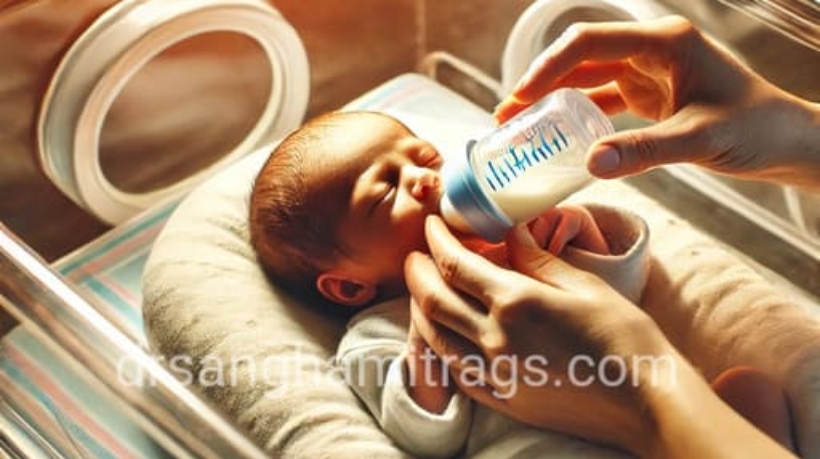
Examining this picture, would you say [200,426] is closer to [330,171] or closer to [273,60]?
[330,171]

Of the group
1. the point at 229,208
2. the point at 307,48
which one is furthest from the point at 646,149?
the point at 307,48

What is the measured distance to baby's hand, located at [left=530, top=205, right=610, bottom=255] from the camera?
108cm

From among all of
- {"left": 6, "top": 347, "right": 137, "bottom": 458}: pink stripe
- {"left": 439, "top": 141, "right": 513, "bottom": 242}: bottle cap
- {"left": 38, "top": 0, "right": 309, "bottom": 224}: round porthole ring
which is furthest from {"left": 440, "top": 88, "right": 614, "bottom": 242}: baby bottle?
{"left": 38, "top": 0, "right": 309, "bottom": 224}: round porthole ring

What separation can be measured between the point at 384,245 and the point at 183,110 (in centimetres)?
51

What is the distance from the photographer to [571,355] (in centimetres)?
95

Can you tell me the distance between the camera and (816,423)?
3.38ft

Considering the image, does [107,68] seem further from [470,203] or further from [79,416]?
[470,203]

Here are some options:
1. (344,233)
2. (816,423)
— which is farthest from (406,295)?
(816,423)

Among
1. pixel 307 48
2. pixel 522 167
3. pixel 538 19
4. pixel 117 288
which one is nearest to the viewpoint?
pixel 522 167

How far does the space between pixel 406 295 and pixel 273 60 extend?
1.61 ft

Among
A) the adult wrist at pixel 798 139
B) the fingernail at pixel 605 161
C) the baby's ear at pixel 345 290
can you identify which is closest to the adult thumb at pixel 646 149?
the fingernail at pixel 605 161

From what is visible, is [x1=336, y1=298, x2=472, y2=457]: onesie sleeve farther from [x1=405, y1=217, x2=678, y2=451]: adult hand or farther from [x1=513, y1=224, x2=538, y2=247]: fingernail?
[x1=513, y1=224, x2=538, y2=247]: fingernail

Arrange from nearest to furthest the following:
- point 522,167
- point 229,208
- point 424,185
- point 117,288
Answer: point 522,167, point 424,185, point 229,208, point 117,288

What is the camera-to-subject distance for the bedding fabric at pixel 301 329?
43.4 inches
